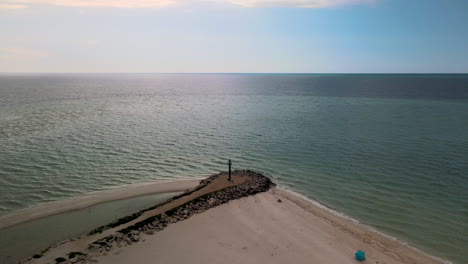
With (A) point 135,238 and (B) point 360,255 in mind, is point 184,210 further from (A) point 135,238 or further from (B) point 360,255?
(B) point 360,255

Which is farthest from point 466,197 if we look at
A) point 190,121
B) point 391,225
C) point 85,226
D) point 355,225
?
point 190,121

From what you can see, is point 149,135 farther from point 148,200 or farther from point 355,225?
point 355,225

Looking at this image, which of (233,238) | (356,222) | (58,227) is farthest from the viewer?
(356,222)

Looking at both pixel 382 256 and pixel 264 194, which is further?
pixel 264 194

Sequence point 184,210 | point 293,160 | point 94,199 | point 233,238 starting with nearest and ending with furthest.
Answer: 1. point 233,238
2. point 184,210
3. point 94,199
4. point 293,160

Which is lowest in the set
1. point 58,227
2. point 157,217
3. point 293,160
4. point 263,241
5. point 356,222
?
point 58,227

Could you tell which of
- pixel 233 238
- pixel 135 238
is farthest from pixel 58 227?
→ pixel 233 238
